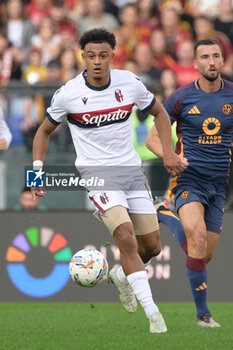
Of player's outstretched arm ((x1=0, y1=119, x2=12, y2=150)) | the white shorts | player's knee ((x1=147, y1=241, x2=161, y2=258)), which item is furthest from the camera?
player's outstretched arm ((x1=0, y1=119, x2=12, y2=150))

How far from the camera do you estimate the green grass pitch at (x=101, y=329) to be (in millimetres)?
6586

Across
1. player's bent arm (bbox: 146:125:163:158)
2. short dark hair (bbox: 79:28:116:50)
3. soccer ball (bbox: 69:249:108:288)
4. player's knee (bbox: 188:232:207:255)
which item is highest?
short dark hair (bbox: 79:28:116:50)

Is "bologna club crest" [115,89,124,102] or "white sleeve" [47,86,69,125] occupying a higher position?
"bologna club crest" [115,89,124,102]

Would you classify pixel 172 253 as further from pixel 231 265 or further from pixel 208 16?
pixel 208 16

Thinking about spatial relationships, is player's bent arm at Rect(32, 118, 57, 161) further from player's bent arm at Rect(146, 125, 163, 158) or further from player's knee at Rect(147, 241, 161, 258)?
player's knee at Rect(147, 241, 161, 258)

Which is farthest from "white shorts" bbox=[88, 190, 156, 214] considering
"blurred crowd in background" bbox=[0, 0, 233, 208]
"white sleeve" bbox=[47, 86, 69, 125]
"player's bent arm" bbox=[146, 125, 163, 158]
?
"blurred crowd in background" bbox=[0, 0, 233, 208]

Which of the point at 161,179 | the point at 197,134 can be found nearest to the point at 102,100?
the point at 197,134

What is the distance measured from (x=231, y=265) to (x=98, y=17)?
6239 millimetres

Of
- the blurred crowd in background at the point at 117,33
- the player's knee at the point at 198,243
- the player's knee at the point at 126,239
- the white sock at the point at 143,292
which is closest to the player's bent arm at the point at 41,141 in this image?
the player's knee at the point at 126,239

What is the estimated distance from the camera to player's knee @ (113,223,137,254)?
7.12 metres

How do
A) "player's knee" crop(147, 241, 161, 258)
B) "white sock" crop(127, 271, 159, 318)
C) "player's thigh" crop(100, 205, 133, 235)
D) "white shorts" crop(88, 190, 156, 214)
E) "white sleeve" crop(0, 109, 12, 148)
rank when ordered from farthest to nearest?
"white sleeve" crop(0, 109, 12, 148)
"player's knee" crop(147, 241, 161, 258)
"white shorts" crop(88, 190, 156, 214)
"player's thigh" crop(100, 205, 133, 235)
"white sock" crop(127, 271, 159, 318)

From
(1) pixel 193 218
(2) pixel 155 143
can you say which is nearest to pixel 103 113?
(2) pixel 155 143

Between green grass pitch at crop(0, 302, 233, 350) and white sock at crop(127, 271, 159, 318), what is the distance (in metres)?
0.22

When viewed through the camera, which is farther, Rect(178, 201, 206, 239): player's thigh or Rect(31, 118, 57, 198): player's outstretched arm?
Rect(178, 201, 206, 239): player's thigh
